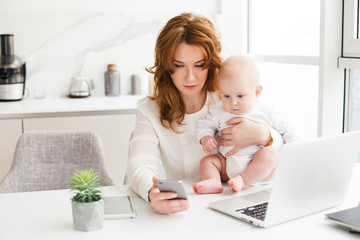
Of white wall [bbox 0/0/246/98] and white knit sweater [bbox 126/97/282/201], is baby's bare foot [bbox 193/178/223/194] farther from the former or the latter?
white wall [bbox 0/0/246/98]

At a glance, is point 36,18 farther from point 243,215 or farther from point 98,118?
point 243,215

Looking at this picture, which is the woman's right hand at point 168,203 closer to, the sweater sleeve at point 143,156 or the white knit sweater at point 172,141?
the sweater sleeve at point 143,156

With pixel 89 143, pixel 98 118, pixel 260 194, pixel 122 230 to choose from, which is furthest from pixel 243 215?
pixel 98 118

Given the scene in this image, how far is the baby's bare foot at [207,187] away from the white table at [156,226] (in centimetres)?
5

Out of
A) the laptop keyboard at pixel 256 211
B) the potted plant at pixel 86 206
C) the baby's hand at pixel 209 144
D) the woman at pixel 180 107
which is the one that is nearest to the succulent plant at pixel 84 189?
the potted plant at pixel 86 206

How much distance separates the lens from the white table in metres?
1.23

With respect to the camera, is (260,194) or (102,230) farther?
(260,194)

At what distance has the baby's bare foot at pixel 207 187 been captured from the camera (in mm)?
1566

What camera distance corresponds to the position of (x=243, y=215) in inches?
52.2

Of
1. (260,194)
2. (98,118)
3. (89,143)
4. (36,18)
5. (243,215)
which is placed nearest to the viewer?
(243,215)

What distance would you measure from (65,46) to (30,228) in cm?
245

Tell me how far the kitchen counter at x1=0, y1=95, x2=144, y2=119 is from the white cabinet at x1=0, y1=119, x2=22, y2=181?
40mm

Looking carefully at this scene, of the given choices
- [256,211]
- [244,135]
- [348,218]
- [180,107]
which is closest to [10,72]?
[180,107]

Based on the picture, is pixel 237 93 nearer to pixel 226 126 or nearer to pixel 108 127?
pixel 226 126
